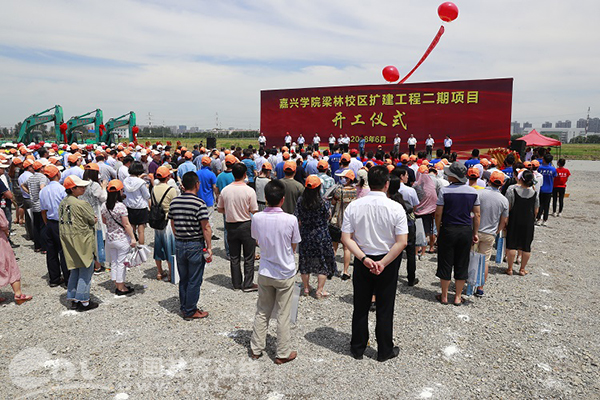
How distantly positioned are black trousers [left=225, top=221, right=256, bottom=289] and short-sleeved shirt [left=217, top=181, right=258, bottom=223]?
3.6 inches

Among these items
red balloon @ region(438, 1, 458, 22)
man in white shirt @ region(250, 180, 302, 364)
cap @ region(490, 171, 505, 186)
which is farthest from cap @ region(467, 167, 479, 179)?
red balloon @ region(438, 1, 458, 22)

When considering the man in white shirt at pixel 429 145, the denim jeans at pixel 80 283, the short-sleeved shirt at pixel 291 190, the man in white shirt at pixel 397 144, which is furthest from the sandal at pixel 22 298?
the man in white shirt at pixel 429 145

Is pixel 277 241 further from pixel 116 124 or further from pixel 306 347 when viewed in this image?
pixel 116 124

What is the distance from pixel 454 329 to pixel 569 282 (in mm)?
2645

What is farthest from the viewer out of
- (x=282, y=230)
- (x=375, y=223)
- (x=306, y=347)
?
(x=306, y=347)

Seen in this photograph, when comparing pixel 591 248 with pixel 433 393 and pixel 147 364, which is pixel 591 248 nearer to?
pixel 433 393

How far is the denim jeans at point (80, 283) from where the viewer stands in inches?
173

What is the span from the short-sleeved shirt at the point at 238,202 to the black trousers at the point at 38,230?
128 inches

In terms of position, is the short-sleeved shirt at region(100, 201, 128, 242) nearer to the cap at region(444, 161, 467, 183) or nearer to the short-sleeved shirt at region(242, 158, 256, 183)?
the cap at region(444, 161, 467, 183)

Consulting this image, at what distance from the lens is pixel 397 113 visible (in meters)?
23.6

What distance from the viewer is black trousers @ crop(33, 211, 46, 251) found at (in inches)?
247

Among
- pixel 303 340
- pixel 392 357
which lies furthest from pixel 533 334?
pixel 303 340

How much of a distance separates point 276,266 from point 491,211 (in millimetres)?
3017

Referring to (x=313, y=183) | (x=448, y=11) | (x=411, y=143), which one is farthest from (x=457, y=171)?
(x=411, y=143)
